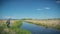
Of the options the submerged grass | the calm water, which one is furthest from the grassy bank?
the submerged grass

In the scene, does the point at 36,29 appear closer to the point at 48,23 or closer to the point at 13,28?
the point at 48,23

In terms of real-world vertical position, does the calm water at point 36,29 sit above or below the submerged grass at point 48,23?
below

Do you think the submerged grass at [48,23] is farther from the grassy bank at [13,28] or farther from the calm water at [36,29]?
the grassy bank at [13,28]

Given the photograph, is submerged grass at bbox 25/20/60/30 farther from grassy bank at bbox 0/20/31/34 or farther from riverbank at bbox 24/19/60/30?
grassy bank at bbox 0/20/31/34

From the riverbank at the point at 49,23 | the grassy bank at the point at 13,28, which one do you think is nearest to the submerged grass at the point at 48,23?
the riverbank at the point at 49,23

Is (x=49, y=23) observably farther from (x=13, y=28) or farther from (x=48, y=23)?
(x=13, y=28)

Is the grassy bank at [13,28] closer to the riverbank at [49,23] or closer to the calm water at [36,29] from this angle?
the calm water at [36,29]

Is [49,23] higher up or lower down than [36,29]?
higher up

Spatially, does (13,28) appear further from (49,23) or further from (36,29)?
(49,23)

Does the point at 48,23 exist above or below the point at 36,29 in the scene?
above

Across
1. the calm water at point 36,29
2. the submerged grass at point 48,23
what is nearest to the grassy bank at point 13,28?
the calm water at point 36,29

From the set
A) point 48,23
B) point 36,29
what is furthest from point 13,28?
point 48,23

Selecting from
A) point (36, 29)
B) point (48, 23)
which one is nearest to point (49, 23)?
point (48, 23)

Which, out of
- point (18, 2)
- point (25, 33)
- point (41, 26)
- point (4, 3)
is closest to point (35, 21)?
point (41, 26)
